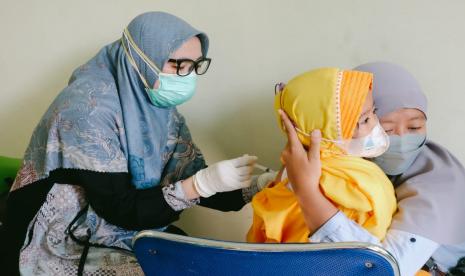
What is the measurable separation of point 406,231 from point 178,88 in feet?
2.56

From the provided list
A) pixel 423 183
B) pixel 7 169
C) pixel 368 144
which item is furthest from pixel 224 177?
pixel 7 169

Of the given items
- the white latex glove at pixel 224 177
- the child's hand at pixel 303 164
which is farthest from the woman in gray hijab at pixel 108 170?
the child's hand at pixel 303 164

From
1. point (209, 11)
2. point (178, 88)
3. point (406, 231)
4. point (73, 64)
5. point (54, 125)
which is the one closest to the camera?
point (406, 231)

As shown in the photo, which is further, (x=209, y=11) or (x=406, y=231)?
(x=209, y=11)

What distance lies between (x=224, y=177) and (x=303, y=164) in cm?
34

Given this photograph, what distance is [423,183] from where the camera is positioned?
111 centimetres

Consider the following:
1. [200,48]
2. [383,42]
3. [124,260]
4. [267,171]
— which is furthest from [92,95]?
[383,42]

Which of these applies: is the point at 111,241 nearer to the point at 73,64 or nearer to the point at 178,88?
the point at 178,88

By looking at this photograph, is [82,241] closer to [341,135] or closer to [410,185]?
[341,135]

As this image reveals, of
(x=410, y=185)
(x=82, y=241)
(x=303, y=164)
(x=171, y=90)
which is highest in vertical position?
(x=171, y=90)

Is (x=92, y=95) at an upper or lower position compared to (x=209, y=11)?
lower

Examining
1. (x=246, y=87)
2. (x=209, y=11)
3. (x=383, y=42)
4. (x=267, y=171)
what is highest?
(x=209, y=11)

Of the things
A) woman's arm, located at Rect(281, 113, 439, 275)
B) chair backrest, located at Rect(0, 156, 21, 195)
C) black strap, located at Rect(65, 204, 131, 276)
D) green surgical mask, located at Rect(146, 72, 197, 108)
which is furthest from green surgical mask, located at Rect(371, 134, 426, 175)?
chair backrest, located at Rect(0, 156, 21, 195)

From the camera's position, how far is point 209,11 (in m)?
1.57
